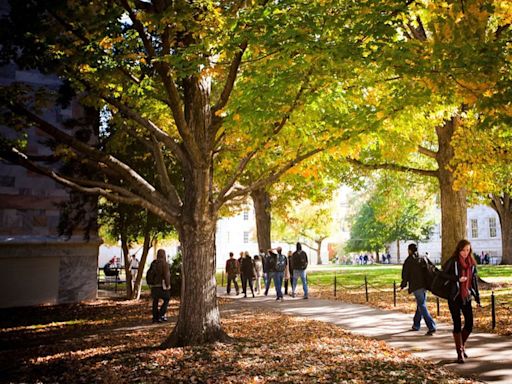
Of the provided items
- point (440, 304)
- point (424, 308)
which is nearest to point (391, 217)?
point (440, 304)

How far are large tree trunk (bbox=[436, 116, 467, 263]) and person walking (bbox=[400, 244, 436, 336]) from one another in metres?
7.40

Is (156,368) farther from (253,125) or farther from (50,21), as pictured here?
(50,21)

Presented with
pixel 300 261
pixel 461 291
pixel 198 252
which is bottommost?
pixel 461 291

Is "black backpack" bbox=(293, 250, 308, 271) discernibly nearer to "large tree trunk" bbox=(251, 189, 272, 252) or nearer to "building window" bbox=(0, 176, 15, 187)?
"large tree trunk" bbox=(251, 189, 272, 252)

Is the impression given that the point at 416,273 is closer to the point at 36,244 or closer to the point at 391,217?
the point at 36,244

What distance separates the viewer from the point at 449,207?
1645 cm

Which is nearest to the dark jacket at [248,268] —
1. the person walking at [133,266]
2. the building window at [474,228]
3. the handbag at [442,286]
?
the person walking at [133,266]

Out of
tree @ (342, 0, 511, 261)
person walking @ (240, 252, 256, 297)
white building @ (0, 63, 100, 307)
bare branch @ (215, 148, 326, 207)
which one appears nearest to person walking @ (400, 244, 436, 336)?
tree @ (342, 0, 511, 261)

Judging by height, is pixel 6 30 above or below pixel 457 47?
above

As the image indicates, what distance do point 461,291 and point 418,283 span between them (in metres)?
2.14

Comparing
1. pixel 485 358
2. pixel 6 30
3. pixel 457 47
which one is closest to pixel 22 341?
pixel 6 30

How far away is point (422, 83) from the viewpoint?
24.7 ft

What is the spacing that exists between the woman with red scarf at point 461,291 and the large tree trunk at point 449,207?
371 inches

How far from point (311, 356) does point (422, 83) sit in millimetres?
4849
